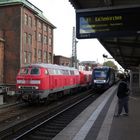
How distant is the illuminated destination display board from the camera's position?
441 inches

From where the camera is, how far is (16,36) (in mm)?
58875

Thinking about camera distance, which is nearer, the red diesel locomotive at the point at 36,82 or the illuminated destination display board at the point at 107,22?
the illuminated destination display board at the point at 107,22

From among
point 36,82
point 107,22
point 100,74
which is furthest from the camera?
point 100,74

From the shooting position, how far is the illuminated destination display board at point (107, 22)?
11.2m

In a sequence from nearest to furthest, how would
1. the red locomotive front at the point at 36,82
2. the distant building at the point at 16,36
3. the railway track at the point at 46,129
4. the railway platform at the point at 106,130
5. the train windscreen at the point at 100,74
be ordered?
the railway platform at the point at 106,130 → the railway track at the point at 46,129 → the red locomotive front at the point at 36,82 → the train windscreen at the point at 100,74 → the distant building at the point at 16,36

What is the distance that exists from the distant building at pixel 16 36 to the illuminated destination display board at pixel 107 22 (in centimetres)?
4702

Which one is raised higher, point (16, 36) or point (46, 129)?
point (16, 36)

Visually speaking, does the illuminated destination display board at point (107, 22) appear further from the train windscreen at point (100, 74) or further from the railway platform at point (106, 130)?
the train windscreen at point (100, 74)

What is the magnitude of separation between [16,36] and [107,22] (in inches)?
1925

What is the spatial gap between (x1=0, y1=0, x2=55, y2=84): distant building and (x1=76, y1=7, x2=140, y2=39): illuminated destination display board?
154 ft

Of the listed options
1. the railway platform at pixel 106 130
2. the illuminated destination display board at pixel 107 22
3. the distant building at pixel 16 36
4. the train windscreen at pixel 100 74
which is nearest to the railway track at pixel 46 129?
the railway platform at pixel 106 130

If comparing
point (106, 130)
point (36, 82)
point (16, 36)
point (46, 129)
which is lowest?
point (46, 129)

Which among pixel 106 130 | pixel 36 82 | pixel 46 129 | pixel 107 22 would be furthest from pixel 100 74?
pixel 106 130

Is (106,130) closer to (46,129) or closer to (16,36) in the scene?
(46,129)
